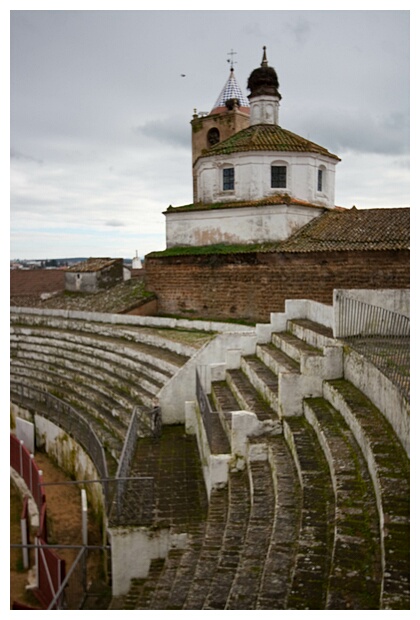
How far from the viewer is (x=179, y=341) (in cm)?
1500

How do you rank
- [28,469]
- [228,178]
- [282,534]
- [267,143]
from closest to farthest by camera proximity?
[282,534] < [28,469] < [267,143] < [228,178]

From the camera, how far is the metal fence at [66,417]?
36.0 ft

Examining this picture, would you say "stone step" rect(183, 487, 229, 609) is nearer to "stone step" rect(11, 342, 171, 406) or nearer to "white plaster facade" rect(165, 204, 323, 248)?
"stone step" rect(11, 342, 171, 406)

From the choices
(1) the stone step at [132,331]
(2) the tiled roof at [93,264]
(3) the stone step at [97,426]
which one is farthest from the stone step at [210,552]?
(2) the tiled roof at [93,264]

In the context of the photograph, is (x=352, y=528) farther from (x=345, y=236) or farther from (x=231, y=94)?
(x=231, y=94)

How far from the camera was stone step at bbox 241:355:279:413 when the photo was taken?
848 cm

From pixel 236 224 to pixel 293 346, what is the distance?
1189cm

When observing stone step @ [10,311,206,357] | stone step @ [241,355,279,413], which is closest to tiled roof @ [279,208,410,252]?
stone step @ [10,311,206,357]

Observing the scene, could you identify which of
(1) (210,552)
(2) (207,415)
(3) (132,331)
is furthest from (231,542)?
(3) (132,331)

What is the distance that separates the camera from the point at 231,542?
571 centimetres

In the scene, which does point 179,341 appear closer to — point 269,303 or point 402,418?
point 269,303

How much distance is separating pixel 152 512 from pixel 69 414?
630cm

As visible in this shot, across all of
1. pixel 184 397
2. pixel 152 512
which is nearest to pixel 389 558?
pixel 152 512

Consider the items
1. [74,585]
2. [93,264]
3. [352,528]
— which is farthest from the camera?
[93,264]
